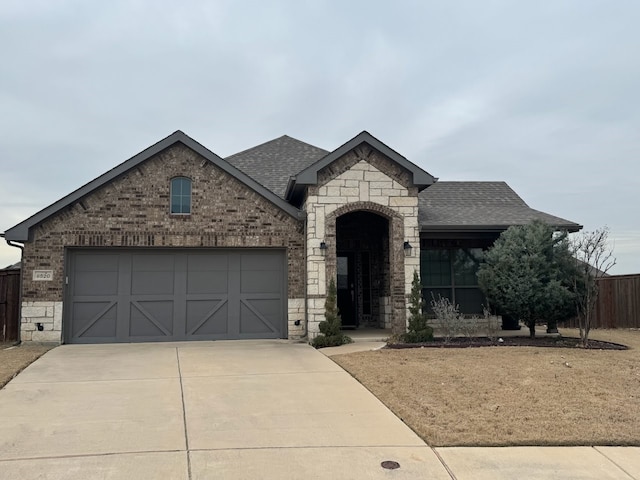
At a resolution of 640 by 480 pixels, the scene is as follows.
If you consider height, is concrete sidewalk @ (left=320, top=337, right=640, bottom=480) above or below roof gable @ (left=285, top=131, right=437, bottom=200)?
below

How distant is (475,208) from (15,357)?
1268cm

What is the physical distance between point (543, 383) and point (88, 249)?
1056cm

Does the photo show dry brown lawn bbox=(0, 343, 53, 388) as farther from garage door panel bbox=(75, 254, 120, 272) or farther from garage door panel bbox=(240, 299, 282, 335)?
garage door panel bbox=(240, 299, 282, 335)

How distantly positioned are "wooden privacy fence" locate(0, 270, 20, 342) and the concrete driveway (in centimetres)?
483

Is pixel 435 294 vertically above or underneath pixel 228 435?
above

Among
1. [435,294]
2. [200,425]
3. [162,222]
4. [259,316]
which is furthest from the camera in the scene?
[435,294]

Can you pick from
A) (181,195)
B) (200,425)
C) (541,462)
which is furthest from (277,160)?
(541,462)

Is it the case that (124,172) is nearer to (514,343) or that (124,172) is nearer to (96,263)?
(96,263)

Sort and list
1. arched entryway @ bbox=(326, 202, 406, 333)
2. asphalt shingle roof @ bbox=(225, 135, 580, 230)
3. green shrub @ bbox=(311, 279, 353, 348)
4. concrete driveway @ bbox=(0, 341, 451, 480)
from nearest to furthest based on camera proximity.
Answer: concrete driveway @ bbox=(0, 341, 451, 480) < green shrub @ bbox=(311, 279, 353, 348) < asphalt shingle roof @ bbox=(225, 135, 580, 230) < arched entryway @ bbox=(326, 202, 406, 333)

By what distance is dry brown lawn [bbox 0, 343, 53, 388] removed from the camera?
8.79 metres

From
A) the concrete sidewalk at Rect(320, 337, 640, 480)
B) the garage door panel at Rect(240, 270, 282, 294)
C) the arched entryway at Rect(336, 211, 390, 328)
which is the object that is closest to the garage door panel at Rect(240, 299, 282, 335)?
the garage door panel at Rect(240, 270, 282, 294)

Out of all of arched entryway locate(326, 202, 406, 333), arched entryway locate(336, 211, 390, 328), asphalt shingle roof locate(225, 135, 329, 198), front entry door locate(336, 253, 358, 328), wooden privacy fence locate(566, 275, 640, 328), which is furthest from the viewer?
asphalt shingle roof locate(225, 135, 329, 198)

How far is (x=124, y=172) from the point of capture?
13.0 metres

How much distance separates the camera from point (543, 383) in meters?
7.95
